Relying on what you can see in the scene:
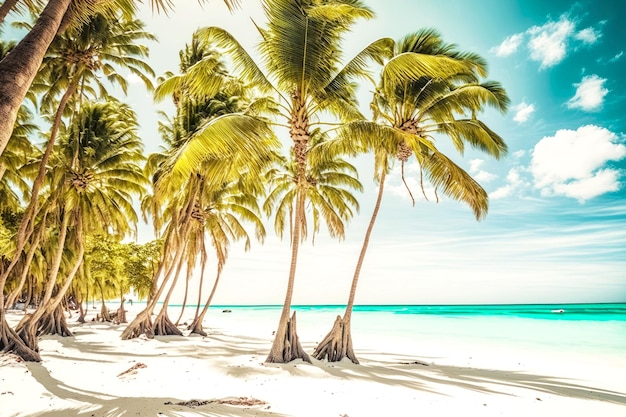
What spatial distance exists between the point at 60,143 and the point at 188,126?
4.53 m

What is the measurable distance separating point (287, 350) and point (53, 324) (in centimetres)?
1259

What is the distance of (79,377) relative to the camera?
6.93 meters

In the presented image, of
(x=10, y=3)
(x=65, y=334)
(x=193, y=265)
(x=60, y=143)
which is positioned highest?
(x=60, y=143)

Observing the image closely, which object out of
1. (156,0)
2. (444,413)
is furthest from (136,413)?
(156,0)

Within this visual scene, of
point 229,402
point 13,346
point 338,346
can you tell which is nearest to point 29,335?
point 13,346

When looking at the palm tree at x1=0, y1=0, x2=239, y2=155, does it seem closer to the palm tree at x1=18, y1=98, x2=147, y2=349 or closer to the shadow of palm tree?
the shadow of palm tree

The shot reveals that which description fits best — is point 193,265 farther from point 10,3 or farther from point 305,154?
point 10,3

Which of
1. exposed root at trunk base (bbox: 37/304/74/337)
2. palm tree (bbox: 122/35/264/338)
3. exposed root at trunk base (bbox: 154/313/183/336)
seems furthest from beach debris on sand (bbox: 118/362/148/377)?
exposed root at trunk base (bbox: 37/304/74/337)

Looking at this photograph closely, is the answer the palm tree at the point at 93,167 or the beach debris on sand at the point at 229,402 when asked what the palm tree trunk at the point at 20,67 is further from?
the palm tree at the point at 93,167

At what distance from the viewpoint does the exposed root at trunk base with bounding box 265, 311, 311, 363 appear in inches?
352

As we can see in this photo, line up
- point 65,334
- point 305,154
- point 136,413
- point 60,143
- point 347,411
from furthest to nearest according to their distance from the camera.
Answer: point 65,334
point 60,143
point 305,154
point 347,411
point 136,413

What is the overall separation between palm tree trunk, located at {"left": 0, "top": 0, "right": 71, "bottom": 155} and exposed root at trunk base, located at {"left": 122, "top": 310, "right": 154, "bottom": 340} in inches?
524

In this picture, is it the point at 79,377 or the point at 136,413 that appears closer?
the point at 136,413

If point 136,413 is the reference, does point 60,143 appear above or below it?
above
